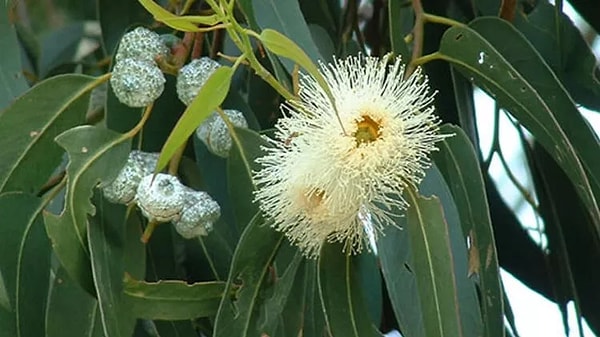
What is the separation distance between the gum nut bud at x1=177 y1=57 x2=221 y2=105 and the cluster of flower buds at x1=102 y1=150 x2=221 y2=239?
0.06 meters

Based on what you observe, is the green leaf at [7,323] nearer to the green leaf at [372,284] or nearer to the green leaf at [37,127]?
the green leaf at [37,127]

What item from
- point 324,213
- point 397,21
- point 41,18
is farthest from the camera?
point 41,18

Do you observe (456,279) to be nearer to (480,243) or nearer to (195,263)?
(480,243)

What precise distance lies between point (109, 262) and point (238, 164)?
0.15 m

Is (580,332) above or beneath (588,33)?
beneath

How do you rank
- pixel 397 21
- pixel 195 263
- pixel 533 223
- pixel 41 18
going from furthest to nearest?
pixel 41 18 < pixel 533 223 < pixel 195 263 < pixel 397 21

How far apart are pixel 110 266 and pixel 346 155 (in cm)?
21

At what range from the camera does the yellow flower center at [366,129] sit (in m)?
0.83

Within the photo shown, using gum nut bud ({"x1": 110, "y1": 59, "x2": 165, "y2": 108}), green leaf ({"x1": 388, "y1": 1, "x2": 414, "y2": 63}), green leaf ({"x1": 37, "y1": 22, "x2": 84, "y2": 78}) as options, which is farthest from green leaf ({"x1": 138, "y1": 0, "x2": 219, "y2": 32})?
green leaf ({"x1": 37, "y1": 22, "x2": 84, "y2": 78})

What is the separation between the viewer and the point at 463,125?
1.15m

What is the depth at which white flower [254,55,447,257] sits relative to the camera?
81 centimetres

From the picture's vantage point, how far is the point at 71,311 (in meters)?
0.99

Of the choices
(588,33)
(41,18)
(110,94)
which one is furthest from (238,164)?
(41,18)

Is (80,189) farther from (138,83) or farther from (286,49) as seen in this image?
(286,49)
